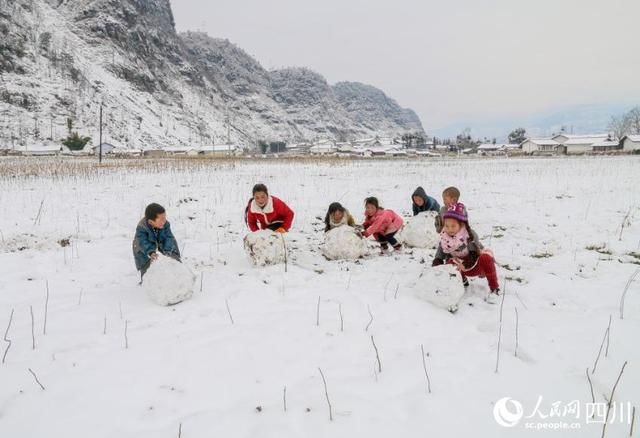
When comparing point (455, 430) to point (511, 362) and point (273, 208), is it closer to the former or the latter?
point (511, 362)

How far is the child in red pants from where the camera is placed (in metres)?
5.01

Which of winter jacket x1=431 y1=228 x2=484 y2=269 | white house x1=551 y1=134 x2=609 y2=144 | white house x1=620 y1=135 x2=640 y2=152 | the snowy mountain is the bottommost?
winter jacket x1=431 y1=228 x2=484 y2=269

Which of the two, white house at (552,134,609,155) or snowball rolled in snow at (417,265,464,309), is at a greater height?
white house at (552,134,609,155)

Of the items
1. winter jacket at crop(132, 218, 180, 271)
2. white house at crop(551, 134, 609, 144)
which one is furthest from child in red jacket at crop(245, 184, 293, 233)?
white house at crop(551, 134, 609, 144)

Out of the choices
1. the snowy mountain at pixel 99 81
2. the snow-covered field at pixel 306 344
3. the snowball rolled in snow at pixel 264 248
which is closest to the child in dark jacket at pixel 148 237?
the snow-covered field at pixel 306 344

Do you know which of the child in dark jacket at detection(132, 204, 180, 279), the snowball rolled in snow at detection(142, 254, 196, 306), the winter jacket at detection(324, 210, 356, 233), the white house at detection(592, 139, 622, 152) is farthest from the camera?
the white house at detection(592, 139, 622, 152)

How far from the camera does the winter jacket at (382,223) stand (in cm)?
696

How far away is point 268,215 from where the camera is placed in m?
7.02

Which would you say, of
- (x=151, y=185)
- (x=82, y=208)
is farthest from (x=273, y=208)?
(x=151, y=185)

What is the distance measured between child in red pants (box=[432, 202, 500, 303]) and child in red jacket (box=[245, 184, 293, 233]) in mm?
2868

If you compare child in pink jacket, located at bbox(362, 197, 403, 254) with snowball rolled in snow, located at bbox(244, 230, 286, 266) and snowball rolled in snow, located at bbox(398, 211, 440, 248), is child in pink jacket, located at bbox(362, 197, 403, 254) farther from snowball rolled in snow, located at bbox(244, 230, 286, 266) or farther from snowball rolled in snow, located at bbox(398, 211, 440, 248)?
snowball rolled in snow, located at bbox(244, 230, 286, 266)

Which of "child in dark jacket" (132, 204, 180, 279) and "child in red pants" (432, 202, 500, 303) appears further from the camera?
"child in dark jacket" (132, 204, 180, 279)

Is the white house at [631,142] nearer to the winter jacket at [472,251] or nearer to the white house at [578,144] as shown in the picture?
the white house at [578,144]

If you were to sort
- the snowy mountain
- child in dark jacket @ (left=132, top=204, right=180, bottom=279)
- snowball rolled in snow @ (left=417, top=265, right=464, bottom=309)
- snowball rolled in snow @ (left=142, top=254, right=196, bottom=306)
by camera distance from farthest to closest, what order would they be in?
the snowy mountain → child in dark jacket @ (left=132, top=204, right=180, bottom=279) → snowball rolled in snow @ (left=142, top=254, right=196, bottom=306) → snowball rolled in snow @ (left=417, top=265, right=464, bottom=309)
